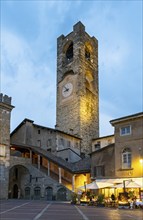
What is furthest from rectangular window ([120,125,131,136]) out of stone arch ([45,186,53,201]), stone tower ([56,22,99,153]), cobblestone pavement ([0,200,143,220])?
stone tower ([56,22,99,153])

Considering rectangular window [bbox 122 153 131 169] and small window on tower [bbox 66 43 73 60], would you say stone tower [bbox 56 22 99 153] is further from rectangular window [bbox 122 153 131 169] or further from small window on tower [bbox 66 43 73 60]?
rectangular window [bbox 122 153 131 169]

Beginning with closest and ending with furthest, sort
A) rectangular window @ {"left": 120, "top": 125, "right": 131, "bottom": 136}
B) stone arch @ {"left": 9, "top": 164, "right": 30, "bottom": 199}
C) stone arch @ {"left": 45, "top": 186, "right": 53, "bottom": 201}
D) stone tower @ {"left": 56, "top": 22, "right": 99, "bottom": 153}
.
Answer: rectangular window @ {"left": 120, "top": 125, "right": 131, "bottom": 136}
stone arch @ {"left": 45, "top": 186, "right": 53, "bottom": 201}
stone arch @ {"left": 9, "top": 164, "right": 30, "bottom": 199}
stone tower @ {"left": 56, "top": 22, "right": 99, "bottom": 153}

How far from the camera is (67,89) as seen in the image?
56.7m

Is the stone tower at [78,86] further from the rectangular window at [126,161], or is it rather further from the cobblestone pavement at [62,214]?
the cobblestone pavement at [62,214]

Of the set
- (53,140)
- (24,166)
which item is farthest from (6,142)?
(53,140)

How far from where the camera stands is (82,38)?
58906 mm

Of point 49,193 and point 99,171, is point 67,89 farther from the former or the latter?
point 99,171

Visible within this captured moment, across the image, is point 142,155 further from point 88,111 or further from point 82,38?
point 82,38

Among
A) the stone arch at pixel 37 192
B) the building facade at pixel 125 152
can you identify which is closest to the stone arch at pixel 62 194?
the stone arch at pixel 37 192

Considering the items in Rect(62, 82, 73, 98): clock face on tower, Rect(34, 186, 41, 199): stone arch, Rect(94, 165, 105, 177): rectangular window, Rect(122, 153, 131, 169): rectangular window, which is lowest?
Rect(34, 186, 41, 199): stone arch

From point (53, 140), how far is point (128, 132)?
18731 mm

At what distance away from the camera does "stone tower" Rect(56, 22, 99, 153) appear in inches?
2073

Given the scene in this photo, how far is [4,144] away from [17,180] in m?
7.86

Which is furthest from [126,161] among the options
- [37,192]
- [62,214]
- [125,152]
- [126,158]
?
[37,192]
